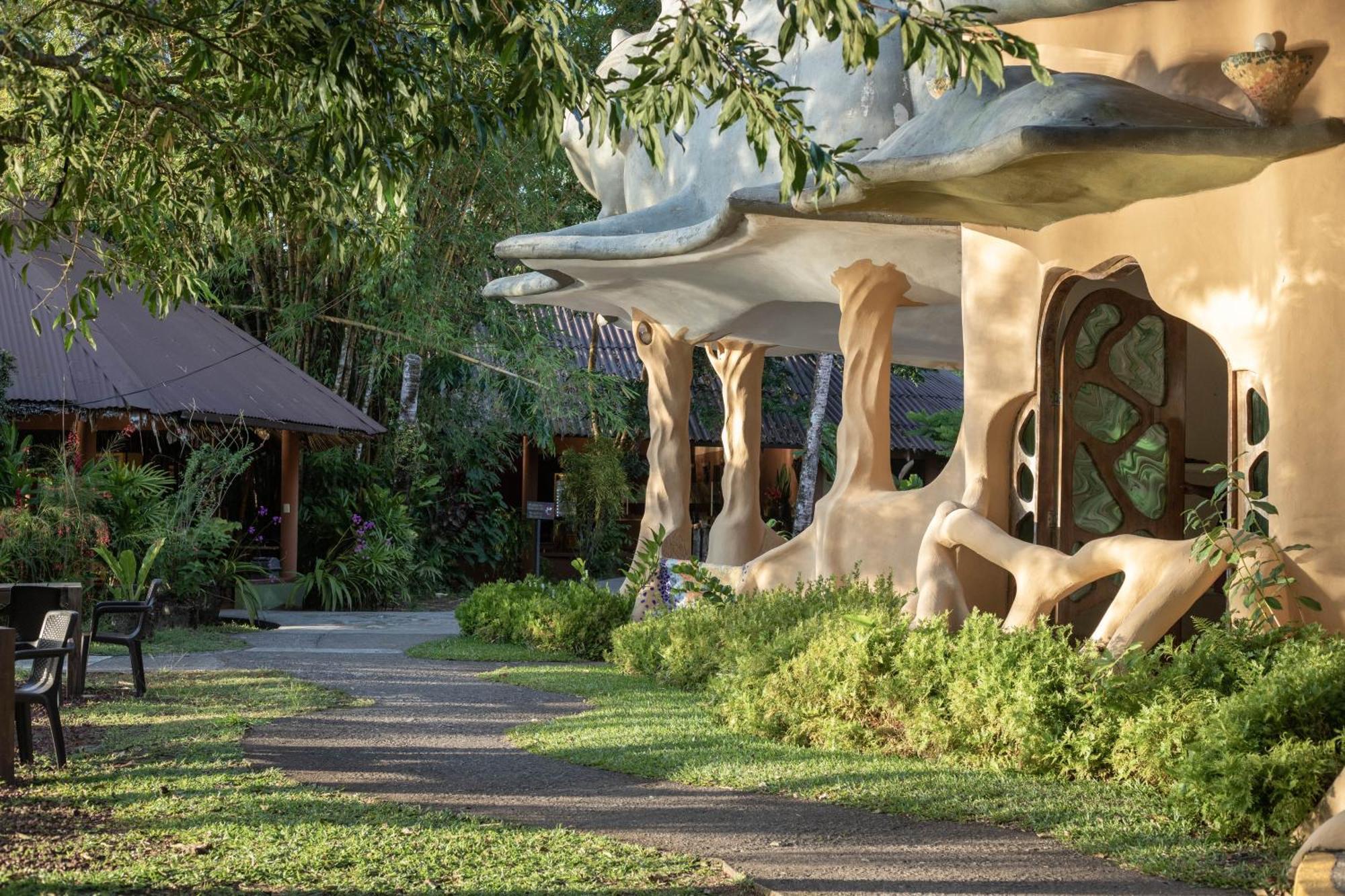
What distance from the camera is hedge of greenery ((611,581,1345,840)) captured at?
5.94 m

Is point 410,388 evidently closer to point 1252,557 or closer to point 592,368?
point 592,368

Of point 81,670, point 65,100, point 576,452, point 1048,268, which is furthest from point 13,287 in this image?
point 1048,268

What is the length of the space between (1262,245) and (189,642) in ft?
37.4

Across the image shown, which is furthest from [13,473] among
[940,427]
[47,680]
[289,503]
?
[940,427]

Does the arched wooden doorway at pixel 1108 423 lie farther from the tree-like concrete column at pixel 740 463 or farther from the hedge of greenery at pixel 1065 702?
the tree-like concrete column at pixel 740 463

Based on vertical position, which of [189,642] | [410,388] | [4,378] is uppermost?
[410,388]

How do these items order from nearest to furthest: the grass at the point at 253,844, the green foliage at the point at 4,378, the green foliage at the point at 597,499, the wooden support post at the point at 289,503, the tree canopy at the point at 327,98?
the grass at the point at 253,844 → the tree canopy at the point at 327,98 → the green foliage at the point at 4,378 → the wooden support post at the point at 289,503 → the green foliage at the point at 597,499

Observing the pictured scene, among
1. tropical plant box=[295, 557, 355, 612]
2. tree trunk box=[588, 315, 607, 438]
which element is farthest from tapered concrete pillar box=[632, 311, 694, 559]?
tropical plant box=[295, 557, 355, 612]

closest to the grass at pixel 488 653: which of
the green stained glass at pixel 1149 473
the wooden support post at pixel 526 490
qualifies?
the green stained glass at pixel 1149 473

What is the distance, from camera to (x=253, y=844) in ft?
19.3

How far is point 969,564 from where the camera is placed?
32.5ft

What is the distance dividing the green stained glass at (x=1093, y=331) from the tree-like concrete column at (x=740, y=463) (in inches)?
216

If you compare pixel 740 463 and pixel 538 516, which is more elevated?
pixel 740 463

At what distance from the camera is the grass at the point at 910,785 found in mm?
5695
